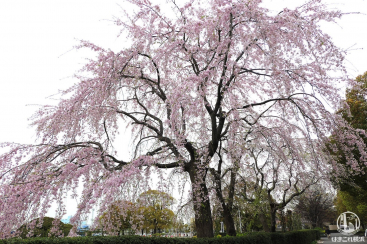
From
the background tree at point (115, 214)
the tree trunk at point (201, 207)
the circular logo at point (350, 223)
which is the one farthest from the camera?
the circular logo at point (350, 223)

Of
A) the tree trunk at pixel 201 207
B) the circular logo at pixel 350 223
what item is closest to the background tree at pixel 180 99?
the tree trunk at pixel 201 207

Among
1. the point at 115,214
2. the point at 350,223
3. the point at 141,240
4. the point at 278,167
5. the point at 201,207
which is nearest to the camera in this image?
the point at 141,240

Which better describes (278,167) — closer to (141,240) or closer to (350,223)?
(141,240)

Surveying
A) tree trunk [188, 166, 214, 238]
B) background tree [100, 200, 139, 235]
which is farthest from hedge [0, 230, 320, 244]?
background tree [100, 200, 139, 235]

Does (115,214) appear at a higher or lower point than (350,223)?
higher

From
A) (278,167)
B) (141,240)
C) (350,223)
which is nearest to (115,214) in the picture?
(141,240)

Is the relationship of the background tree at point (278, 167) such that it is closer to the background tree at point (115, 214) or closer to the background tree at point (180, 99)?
the background tree at point (180, 99)

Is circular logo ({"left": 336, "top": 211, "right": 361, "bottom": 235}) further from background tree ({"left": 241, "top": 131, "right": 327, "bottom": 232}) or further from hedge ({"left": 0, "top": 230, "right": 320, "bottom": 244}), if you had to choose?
hedge ({"left": 0, "top": 230, "right": 320, "bottom": 244})

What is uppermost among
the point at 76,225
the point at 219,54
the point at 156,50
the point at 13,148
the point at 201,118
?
the point at 156,50

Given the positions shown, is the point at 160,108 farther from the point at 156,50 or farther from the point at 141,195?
the point at 141,195

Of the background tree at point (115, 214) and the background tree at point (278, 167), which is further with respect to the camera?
the background tree at point (278, 167)

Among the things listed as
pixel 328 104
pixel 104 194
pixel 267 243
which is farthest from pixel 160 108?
pixel 267 243

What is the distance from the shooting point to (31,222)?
18.3 feet

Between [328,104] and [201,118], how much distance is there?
3.52 m
